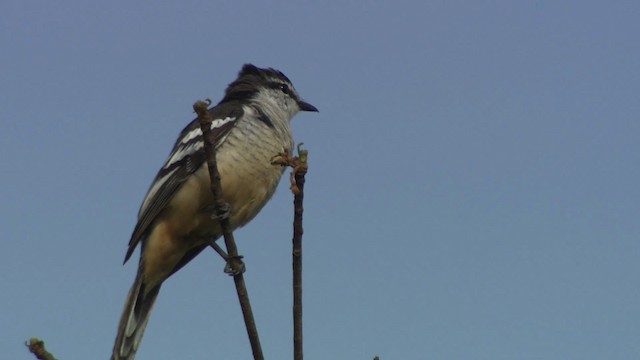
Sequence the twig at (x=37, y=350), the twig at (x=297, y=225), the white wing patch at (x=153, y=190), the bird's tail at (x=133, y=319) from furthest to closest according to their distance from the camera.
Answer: the white wing patch at (x=153, y=190) → the bird's tail at (x=133, y=319) → the twig at (x=297, y=225) → the twig at (x=37, y=350)

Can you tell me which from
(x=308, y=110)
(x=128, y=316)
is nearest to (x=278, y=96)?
(x=308, y=110)

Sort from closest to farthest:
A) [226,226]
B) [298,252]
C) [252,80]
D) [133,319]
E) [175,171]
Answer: [298,252] < [226,226] < [133,319] < [175,171] < [252,80]

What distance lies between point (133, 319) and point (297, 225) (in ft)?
13.1

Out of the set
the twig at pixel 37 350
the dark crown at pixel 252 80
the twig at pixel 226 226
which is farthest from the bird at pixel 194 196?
the twig at pixel 37 350

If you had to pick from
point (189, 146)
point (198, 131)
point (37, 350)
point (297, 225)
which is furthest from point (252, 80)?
point (37, 350)

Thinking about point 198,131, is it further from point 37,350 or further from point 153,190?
point 37,350

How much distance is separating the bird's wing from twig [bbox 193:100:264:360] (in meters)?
3.18

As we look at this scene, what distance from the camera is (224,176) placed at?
24.7 ft

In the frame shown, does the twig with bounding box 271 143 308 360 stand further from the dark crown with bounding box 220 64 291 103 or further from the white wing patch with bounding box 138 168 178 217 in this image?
the dark crown with bounding box 220 64 291 103

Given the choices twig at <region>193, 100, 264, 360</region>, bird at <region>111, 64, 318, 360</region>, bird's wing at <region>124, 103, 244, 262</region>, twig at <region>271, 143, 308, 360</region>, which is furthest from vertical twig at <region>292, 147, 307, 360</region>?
bird's wing at <region>124, 103, 244, 262</region>

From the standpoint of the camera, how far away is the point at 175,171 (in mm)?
7855

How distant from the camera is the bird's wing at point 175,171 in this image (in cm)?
774

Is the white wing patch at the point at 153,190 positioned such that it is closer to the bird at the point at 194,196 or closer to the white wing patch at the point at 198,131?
the bird at the point at 194,196

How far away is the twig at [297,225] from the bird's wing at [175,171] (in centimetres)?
407
